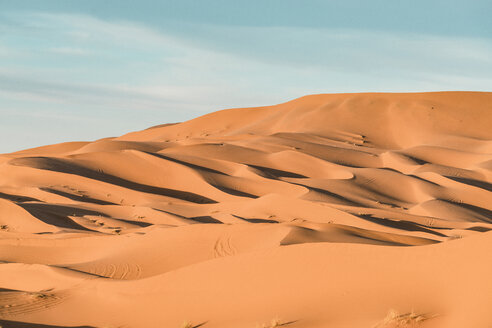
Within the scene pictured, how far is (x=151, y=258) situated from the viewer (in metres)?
12.7

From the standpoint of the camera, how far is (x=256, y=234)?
46.6ft

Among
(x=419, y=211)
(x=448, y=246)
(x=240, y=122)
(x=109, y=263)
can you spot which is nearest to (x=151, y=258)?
(x=109, y=263)

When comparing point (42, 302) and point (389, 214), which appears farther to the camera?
point (389, 214)

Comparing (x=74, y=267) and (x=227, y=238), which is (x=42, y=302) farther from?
(x=227, y=238)

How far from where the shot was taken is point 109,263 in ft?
40.6

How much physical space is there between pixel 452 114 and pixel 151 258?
46597 mm

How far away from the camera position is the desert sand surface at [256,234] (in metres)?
7.25

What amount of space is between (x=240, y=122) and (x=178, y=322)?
187 feet

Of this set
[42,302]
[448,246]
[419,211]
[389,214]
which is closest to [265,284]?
[448,246]

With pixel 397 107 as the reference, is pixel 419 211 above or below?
below

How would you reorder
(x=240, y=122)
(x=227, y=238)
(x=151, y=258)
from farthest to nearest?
1. (x=240, y=122)
2. (x=227, y=238)
3. (x=151, y=258)

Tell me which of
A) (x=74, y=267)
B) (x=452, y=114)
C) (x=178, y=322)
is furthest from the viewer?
(x=452, y=114)

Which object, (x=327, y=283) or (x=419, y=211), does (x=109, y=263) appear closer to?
(x=327, y=283)

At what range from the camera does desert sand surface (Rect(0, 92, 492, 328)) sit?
725cm
